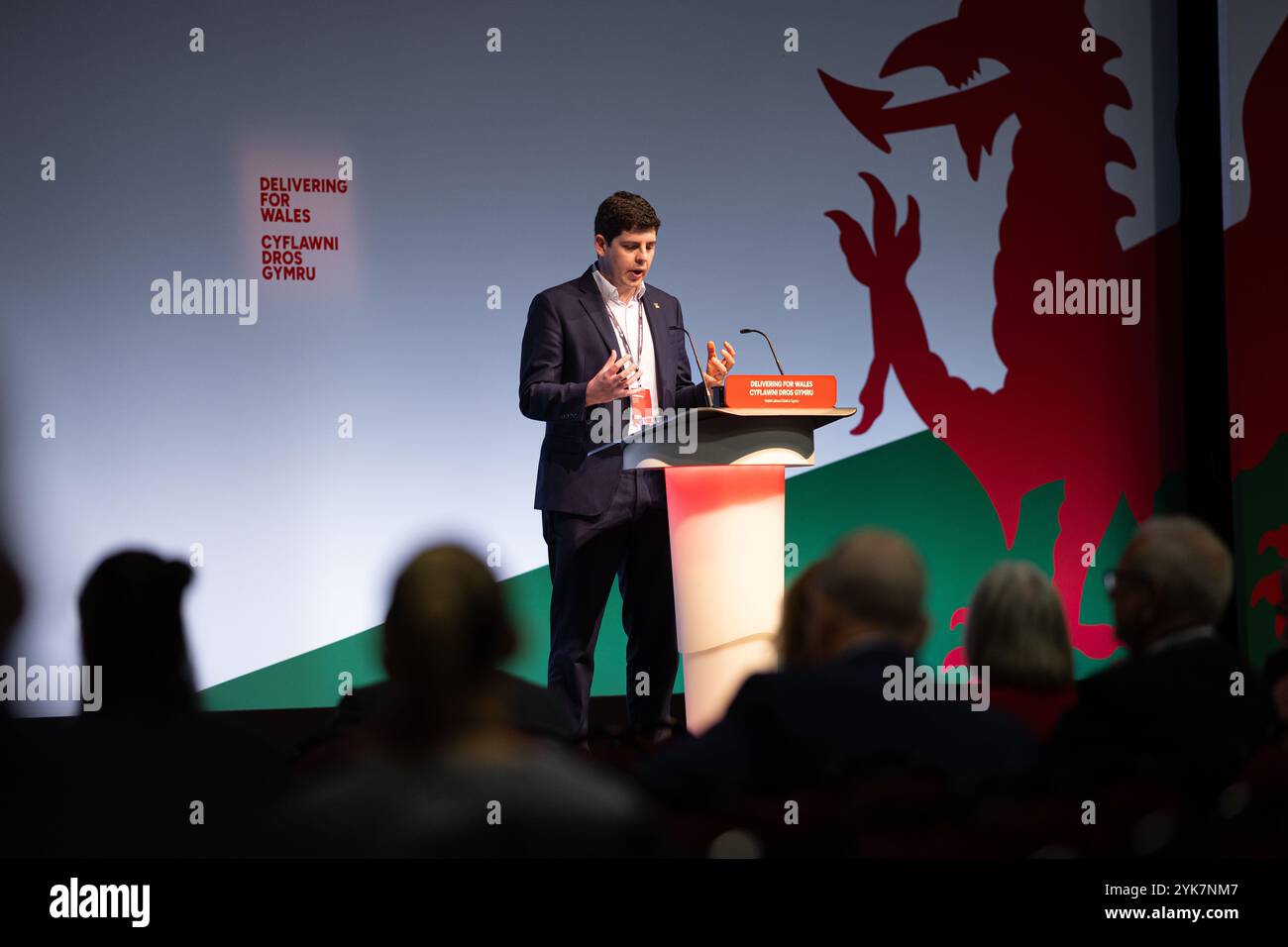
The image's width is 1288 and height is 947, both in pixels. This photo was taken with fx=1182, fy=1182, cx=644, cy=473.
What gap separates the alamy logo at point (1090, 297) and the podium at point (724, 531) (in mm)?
2638

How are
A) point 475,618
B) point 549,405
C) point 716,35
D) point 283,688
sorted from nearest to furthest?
point 475,618 < point 549,405 < point 283,688 < point 716,35

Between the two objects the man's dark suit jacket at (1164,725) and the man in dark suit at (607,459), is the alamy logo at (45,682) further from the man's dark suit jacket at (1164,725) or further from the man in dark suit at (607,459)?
the man's dark suit jacket at (1164,725)

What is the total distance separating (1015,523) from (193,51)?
404 centimetres

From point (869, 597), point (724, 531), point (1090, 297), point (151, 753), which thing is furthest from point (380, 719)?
point (1090, 297)

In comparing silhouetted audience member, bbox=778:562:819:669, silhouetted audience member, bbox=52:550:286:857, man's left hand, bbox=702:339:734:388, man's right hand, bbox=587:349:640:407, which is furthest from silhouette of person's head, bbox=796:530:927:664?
man's left hand, bbox=702:339:734:388

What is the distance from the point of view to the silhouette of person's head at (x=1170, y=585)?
192 cm

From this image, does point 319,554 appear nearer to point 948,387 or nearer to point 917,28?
point 948,387

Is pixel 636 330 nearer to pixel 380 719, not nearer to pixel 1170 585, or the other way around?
pixel 1170 585

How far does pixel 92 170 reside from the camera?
15.9ft

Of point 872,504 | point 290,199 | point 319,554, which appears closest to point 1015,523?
point 872,504

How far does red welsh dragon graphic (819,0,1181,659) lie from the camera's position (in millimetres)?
5250

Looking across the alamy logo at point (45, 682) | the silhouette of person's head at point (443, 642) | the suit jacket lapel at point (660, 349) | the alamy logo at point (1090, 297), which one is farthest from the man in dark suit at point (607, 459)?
the alamy logo at point (1090, 297)

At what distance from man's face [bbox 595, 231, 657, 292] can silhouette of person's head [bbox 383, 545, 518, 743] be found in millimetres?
2176
